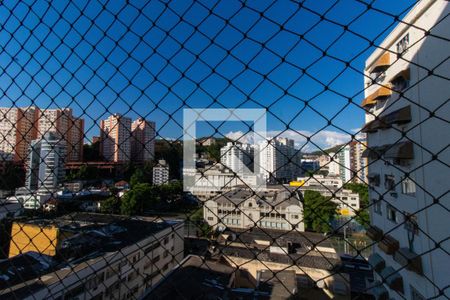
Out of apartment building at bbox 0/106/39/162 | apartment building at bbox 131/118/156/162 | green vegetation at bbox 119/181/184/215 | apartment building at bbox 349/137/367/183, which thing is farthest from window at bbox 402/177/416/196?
apartment building at bbox 0/106/39/162

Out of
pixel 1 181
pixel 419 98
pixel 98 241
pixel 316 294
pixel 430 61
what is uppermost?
pixel 430 61

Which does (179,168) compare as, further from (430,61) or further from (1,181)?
(430,61)

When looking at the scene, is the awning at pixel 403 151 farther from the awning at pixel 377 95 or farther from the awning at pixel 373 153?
the awning at pixel 377 95

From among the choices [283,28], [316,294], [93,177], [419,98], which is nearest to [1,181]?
[93,177]

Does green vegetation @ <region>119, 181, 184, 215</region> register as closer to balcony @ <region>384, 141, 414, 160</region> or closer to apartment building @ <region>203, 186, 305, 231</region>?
apartment building @ <region>203, 186, 305, 231</region>

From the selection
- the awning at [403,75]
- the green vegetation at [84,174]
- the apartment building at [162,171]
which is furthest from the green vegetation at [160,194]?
the awning at [403,75]

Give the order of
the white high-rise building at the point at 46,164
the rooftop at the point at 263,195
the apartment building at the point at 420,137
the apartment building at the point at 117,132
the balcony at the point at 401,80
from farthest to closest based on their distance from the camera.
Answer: the balcony at the point at 401,80
the apartment building at the point at 420,137
the white high-rise building at the point at 46,164
the apartment building at the point at 117,132
the rooftop at the point at 263,195

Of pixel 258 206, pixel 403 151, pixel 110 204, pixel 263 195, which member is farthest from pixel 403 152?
pixel 110 204

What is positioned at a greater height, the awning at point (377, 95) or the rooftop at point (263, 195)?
the awning at point (377, 95)

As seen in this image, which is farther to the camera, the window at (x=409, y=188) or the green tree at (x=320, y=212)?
the window at (x=409, y=188)
